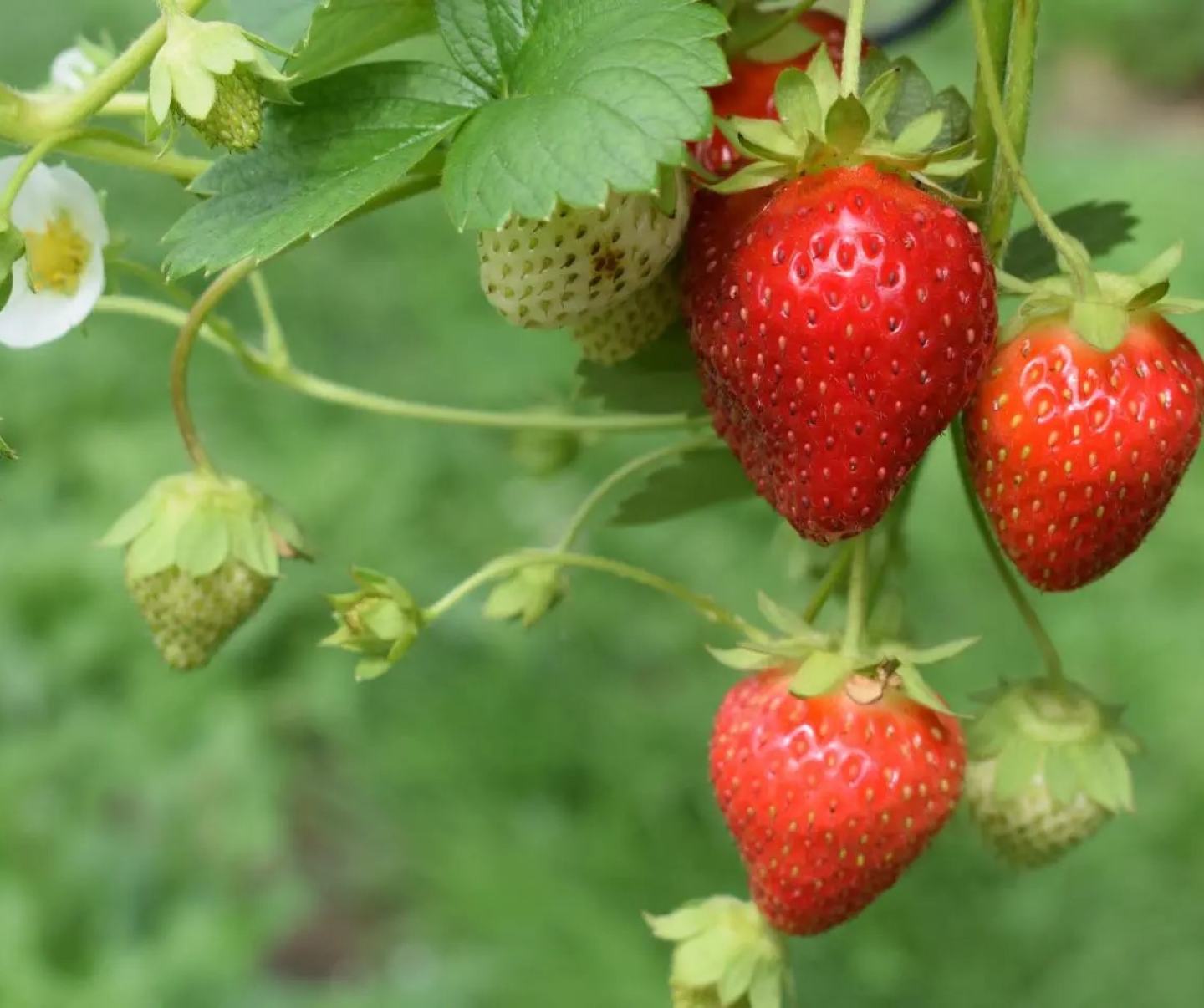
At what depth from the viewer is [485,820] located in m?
2.57

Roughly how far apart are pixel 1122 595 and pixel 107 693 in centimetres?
170

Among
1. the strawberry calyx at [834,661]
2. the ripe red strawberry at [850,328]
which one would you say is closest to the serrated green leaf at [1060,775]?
the strawberry calyx at [834,661]

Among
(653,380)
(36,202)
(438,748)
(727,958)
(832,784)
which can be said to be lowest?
(438,748)

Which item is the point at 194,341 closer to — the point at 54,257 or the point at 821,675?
the point at 54,257

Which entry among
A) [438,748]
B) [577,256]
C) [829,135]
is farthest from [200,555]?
[438,748]

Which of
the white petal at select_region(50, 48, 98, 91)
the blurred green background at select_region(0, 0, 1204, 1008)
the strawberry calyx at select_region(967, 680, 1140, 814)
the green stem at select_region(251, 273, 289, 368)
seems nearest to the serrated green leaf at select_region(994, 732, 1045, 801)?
the strawberry calyx at select_region(967, 680, 1140, 814)

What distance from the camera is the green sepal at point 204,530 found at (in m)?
0.77

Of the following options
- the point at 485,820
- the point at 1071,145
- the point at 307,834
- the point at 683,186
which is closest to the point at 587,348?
the point at 683,186

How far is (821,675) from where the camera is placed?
71cm

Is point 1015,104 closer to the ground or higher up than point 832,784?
higher up

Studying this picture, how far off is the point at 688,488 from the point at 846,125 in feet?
0.97

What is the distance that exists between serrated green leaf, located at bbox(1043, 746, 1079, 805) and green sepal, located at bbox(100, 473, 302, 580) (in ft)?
1.23

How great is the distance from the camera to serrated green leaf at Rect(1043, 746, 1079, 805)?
78cm

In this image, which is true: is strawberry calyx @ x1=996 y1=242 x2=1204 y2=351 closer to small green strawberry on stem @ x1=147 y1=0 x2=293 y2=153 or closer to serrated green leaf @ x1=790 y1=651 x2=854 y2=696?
serrated green leaf @ x1=790 y1=651 x2=854 y2=696
